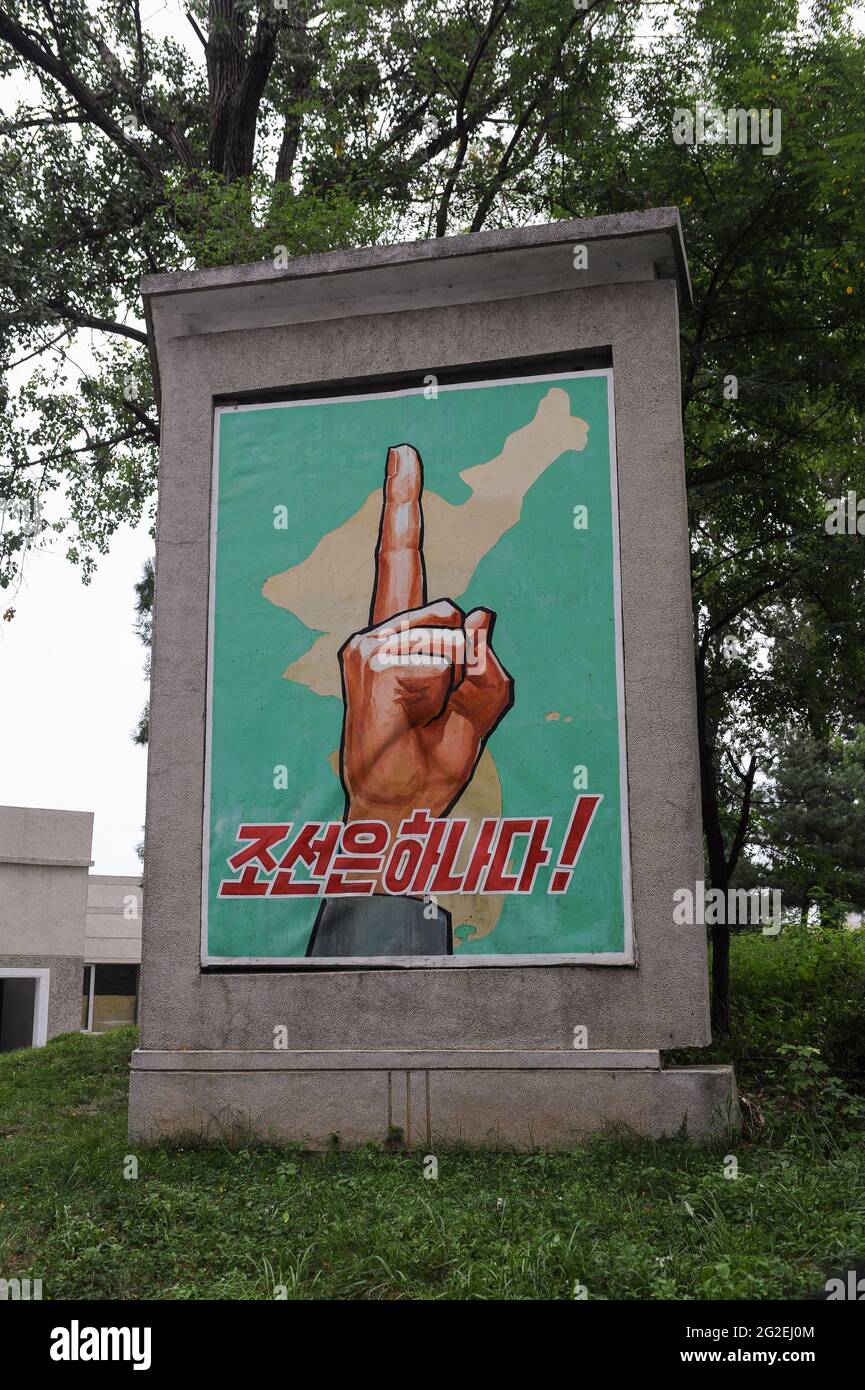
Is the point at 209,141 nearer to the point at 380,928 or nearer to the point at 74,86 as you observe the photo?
the point at 74,86

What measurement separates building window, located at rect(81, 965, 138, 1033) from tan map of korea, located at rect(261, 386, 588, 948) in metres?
23.1

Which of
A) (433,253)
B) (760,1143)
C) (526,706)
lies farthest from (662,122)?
(760,1143)

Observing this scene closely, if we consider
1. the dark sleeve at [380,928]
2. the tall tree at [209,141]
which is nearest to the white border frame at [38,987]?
the tall tree at [209,141]

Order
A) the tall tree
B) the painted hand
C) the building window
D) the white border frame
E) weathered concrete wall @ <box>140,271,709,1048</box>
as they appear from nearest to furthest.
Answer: weathered concrete wall @ <box>140,271,709,1048</box> < the painted hand < the tall tree < the white border frame < the building window

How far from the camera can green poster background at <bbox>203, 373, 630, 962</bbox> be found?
836cm

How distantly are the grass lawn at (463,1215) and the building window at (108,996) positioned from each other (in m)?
21.6

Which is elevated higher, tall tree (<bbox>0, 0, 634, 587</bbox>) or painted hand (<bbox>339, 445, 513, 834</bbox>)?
tall tree (<bbox>0, 0, 634, 587</bbox>)

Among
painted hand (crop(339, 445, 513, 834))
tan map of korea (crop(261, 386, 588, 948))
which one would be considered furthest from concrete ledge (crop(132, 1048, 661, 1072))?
tan map of korea (crop(261, 386, 588, 948))

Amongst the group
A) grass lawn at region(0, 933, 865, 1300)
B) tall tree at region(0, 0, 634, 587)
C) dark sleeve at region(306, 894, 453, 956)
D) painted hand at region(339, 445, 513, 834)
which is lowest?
grass lawn at region(0, 933, 865, 1300)

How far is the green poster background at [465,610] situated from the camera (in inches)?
329

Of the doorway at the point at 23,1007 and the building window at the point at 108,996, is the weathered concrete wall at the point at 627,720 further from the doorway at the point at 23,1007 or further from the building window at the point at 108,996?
the building window at the point at 108,996

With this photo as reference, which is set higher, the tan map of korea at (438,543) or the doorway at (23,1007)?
the tan map of korea at (438,543)

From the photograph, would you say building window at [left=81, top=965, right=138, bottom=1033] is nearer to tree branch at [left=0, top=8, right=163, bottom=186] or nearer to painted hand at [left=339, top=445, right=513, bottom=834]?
tree branch at [left=0, top=8, right=163, bottom=186]

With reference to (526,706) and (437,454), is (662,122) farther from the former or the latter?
(526,706)
